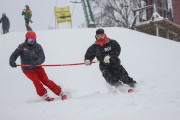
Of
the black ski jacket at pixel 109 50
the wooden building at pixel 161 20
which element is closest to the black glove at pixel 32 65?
the black ski jacket at pixel 109 50

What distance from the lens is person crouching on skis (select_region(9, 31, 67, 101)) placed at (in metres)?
7.64

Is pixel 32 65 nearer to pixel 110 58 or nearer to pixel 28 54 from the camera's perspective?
pixel 28 54

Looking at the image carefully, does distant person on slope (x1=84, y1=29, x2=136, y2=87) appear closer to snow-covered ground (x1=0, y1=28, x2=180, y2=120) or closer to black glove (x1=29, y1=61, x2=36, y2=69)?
snow-covered ground (x1=0, y1=28, x2=180, y2=120)

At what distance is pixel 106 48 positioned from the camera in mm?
7715

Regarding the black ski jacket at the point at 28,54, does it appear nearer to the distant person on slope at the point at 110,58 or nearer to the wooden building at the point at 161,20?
the distant person on slope at the point at 110,58

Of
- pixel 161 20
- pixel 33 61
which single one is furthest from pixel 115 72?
pixel 161 20

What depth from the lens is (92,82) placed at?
394 inches

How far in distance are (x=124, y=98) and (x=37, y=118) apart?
171 cm

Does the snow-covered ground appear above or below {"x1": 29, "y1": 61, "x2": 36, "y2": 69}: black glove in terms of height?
below

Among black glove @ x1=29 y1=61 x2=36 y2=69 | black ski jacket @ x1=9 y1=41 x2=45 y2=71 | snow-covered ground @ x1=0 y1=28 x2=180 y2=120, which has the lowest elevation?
snow-covered ground @ x1=0 y1=28 x2=180 y2=120

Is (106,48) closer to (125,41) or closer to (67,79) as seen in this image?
(67,79)

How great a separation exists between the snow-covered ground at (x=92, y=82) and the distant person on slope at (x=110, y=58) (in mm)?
389

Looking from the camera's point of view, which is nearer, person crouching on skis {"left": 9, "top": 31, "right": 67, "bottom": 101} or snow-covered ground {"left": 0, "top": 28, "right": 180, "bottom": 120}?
snow-covered ground {"left": 0, "top": 28, "right": 180, "bottom": 120}

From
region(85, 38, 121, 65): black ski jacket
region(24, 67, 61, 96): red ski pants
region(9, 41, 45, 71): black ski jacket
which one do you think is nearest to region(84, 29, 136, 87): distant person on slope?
region(85, 38, 121, 65): black ski jacket
